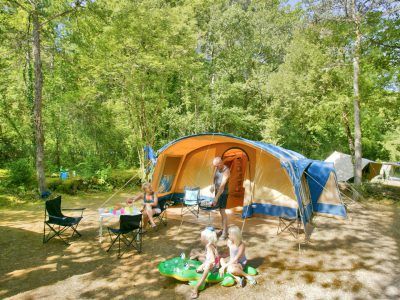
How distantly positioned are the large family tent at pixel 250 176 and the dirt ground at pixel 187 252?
0.58 m

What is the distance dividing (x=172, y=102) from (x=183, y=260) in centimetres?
1324

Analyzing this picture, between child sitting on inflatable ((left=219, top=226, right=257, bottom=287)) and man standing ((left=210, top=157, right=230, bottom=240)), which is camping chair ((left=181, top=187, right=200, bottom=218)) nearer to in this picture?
man standing ((left=210, top=157, right=230, bottom=240))

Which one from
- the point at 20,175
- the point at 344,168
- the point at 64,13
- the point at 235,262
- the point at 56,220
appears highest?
the point at 64,13

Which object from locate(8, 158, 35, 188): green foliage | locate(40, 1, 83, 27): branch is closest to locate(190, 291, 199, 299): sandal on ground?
locate(8, 158, 35, 188): green foliage

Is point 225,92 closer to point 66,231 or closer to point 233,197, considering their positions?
point 233,197

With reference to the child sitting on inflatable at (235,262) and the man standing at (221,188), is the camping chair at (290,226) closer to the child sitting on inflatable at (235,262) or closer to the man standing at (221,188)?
the man standing at (221,188)

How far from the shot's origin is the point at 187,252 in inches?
190

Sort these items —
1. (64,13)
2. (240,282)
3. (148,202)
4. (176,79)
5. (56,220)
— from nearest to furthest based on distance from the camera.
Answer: (240,282)
(56,220)
(148,202)
(64,13)
(176,79)

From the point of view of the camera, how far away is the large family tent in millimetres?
6781

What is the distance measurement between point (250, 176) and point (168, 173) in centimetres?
217

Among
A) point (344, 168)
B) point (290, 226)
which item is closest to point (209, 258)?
point (290, 226)

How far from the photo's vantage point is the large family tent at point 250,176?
6781 millimetres

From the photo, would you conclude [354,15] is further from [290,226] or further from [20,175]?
[20,175]

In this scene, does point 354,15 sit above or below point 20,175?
above
